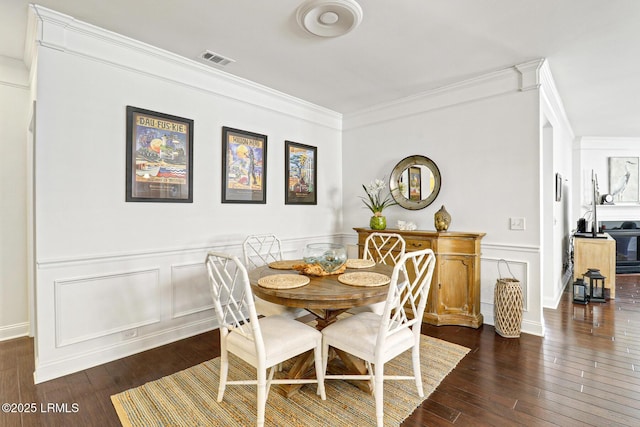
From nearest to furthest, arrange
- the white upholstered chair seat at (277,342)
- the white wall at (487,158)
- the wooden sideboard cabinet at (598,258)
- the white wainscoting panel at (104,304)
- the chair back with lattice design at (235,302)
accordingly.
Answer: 1. the chair back with lattice design at (235,302)
2. the white upholstered chair seat at (277,342)
3. the white wainscoting panel at (104,304)
4. the white wall at (487,158)
5. the wooden sideboard cabinet at (598,258)

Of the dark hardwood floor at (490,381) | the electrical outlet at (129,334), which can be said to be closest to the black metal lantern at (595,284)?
the dark hardwood floor at (490,381)

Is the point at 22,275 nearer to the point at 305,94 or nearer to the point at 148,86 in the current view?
the point at 148,86

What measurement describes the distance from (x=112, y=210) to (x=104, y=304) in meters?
0.76

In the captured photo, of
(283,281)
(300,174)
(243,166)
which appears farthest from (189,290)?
(300,174)

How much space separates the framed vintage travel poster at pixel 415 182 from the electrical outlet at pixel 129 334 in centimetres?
327

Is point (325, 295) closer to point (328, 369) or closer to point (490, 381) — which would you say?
point (328, 369)

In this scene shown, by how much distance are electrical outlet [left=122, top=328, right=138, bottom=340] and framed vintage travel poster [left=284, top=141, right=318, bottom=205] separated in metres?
2.05

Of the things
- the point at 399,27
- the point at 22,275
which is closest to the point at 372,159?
the point at 399,27

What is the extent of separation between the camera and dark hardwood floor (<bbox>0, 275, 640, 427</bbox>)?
188cm

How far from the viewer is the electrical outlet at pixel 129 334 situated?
8.70 ft

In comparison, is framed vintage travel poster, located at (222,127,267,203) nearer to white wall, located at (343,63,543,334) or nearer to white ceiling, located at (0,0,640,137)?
white ceiling, located at (0,0,640,137)

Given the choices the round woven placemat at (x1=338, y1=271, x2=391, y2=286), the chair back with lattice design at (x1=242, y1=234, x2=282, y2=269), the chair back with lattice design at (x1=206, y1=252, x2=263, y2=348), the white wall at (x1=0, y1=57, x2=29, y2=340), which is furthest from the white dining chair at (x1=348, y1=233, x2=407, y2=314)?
the white wall at (x1=0, y1=57, x2=29, y2=340)

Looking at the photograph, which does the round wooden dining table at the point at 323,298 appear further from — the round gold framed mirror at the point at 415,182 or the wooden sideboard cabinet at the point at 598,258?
the wooden sideboard cabinet at the point at 598,258

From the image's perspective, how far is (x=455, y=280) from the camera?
3.35 m
